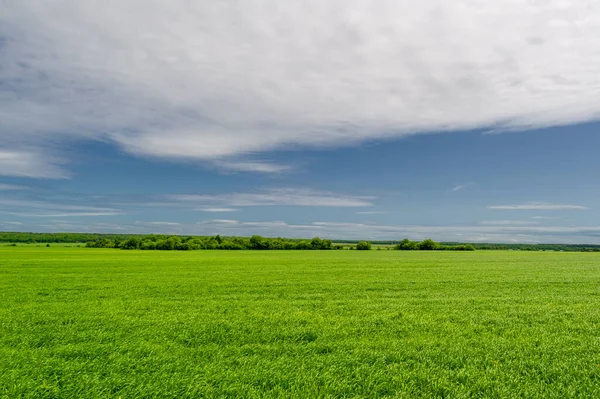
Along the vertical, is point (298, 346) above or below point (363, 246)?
above

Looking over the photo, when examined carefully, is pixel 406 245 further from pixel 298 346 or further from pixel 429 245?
pixel 298 346

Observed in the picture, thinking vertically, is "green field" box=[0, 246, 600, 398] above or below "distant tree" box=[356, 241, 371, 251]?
above

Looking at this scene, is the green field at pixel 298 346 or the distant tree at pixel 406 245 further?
the distant tree at pixel 406 245

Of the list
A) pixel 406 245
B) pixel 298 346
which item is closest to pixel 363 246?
pixel 406 245

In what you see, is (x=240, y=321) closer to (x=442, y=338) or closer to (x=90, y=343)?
(x=90, y=343)

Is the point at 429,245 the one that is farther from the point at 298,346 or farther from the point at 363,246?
the point at 298,346

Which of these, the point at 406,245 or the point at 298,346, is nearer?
the point at 298,346

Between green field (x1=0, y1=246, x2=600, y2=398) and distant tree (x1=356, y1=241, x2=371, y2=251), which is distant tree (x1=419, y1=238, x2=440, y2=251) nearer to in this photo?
distant tree (x1=356, y1=241, x2=371, y2=251)

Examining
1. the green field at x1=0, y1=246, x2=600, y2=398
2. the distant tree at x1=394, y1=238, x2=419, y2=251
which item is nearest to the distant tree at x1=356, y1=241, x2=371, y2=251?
the distant tree at x1=394, y1=238, x2=419, y2=251

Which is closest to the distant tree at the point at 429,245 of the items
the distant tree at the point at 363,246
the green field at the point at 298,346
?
the distant tree at the point at 363,246

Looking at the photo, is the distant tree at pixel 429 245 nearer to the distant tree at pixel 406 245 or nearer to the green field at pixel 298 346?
the distant tree at pixel 406 245

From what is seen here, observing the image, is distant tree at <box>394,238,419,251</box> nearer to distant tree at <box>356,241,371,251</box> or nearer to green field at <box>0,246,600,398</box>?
distant tree at <box>356,241,371,251</box>

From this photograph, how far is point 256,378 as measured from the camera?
605 centimetres

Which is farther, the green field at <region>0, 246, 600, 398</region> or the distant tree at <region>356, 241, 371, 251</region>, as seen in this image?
the distant tree at <region>356, 241, 371, 251</region>
